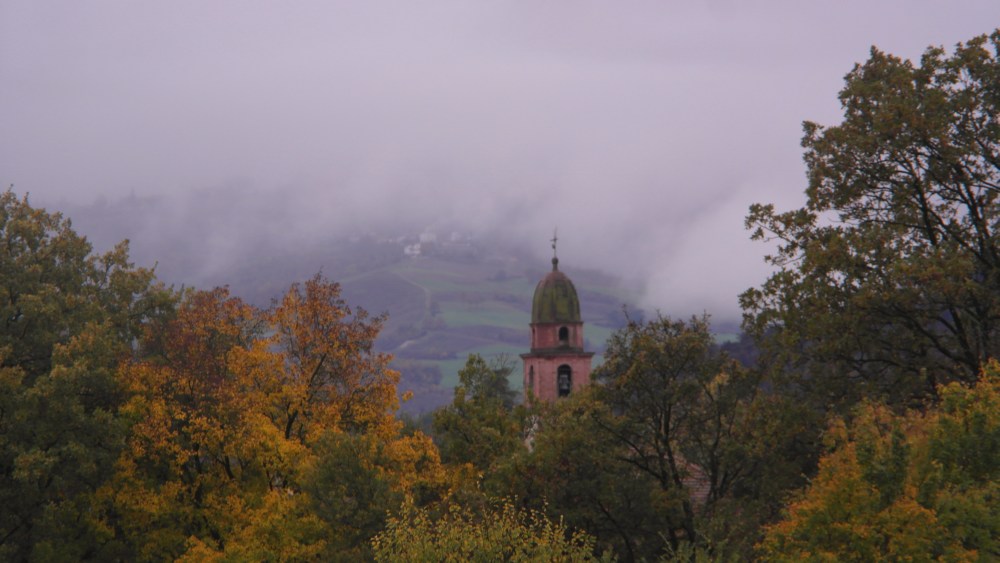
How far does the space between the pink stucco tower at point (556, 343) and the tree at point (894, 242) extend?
93.7 feet

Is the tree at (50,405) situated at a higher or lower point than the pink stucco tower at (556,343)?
lower

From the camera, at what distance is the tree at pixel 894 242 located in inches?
966

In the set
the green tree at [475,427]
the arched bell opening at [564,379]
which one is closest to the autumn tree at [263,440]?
the green tree at [475,427]

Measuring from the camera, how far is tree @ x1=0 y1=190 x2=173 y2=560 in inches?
1105

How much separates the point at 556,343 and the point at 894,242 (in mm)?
32831

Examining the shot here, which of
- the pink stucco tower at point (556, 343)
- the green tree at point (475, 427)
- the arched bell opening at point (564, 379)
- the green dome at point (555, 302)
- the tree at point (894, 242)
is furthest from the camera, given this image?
the green dome at point (555, 302)

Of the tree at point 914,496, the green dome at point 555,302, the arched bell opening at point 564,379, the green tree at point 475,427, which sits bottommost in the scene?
the tree at point 914,496

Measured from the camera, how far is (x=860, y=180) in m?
26.8

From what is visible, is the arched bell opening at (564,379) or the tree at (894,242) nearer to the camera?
the tree at (894,242)

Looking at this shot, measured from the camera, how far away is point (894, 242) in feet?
83.1

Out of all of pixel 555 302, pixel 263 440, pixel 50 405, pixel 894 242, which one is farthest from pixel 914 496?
pixel 555 302

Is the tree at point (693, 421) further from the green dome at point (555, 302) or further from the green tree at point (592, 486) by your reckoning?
the green dome at point (555, 302)

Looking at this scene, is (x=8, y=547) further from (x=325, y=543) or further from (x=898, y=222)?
(x=898, y=222)

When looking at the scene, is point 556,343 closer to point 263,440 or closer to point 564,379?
point 564,379
